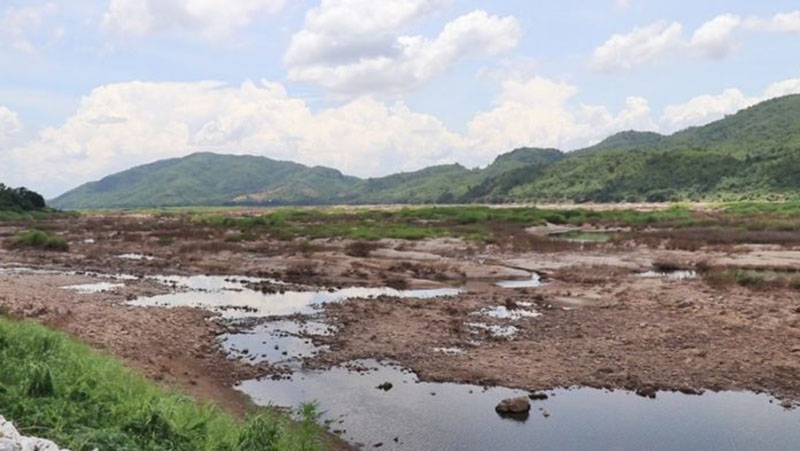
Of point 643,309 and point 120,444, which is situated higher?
A: point 120,444

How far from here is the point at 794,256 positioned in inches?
2087

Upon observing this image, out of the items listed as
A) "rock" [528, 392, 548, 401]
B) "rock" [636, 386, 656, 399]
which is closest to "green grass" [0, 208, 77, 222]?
"rock" [528, 392, 548, 401]

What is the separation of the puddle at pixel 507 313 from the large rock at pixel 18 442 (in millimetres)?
25180

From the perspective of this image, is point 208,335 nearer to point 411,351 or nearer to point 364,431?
point 411,351

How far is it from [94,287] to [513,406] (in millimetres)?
34561

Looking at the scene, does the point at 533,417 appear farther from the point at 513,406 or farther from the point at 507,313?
the point at 507,313

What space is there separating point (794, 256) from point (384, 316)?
4238cm

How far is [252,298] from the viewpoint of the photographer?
3931 centimetres

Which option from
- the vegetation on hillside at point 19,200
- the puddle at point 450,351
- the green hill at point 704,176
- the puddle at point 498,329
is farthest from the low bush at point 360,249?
the green hill at point 704,176

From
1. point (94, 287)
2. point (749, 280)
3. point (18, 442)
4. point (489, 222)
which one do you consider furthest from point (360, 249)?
point (18, 442)

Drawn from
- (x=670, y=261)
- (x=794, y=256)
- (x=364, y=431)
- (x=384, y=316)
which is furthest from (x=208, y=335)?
(x=794, y=256)

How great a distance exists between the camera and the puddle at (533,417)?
17156mm

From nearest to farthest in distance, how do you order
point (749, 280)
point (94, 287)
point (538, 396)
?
1. point (538, 396)
2. point (749, 280)
3. point (94, 287)

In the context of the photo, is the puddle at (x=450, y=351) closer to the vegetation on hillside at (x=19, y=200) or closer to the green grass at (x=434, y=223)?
the green grass at (x=434, y=223)
